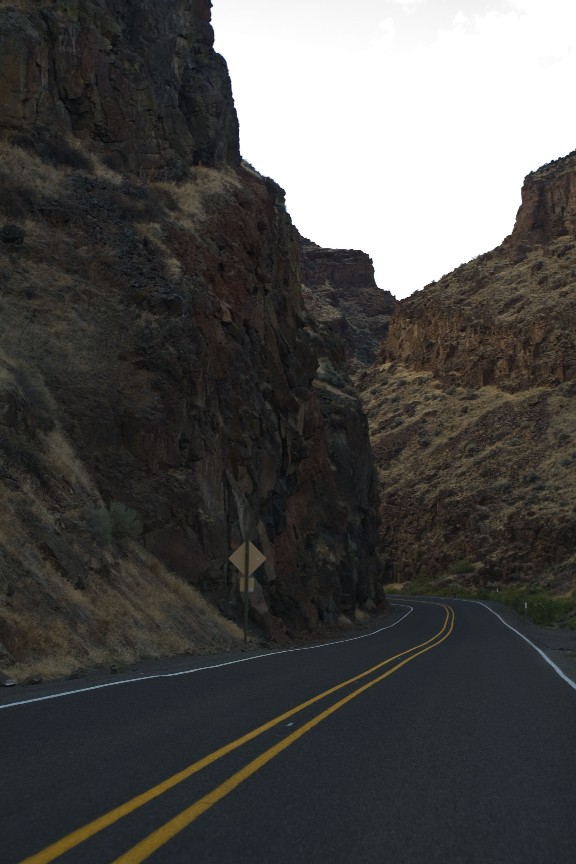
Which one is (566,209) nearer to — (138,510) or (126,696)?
(138,510)

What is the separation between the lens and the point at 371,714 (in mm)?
10047

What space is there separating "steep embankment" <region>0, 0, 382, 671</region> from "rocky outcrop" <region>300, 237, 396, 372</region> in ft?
314

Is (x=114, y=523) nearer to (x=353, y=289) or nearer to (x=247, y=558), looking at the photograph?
(x=247, y=558)

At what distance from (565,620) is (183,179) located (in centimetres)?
3054

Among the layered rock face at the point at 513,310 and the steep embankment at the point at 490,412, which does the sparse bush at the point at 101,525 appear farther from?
the layered rock face at the point at 513,310

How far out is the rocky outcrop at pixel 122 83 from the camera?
32219mm

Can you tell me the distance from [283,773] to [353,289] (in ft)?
504

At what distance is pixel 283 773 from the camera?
6684mm

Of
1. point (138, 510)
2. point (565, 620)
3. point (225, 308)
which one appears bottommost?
point (565, 620)

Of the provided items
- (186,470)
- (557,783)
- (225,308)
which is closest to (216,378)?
(225,308)

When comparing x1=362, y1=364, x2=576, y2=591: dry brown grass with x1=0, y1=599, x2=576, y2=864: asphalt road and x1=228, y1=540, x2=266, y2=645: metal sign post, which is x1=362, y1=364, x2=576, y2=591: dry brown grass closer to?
x1=228, y1=540, x2=266, y2=645: metal sign post

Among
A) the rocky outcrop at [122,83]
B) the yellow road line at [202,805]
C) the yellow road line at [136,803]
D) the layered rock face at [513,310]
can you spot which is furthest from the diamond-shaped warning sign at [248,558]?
the layered rock face at [513,310]

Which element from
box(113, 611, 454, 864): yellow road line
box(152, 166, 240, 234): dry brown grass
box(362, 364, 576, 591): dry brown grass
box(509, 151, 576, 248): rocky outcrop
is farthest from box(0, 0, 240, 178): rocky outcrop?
box(509, 151, 576, 248): rocky outcrop

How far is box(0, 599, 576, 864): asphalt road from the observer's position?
4945 mm
